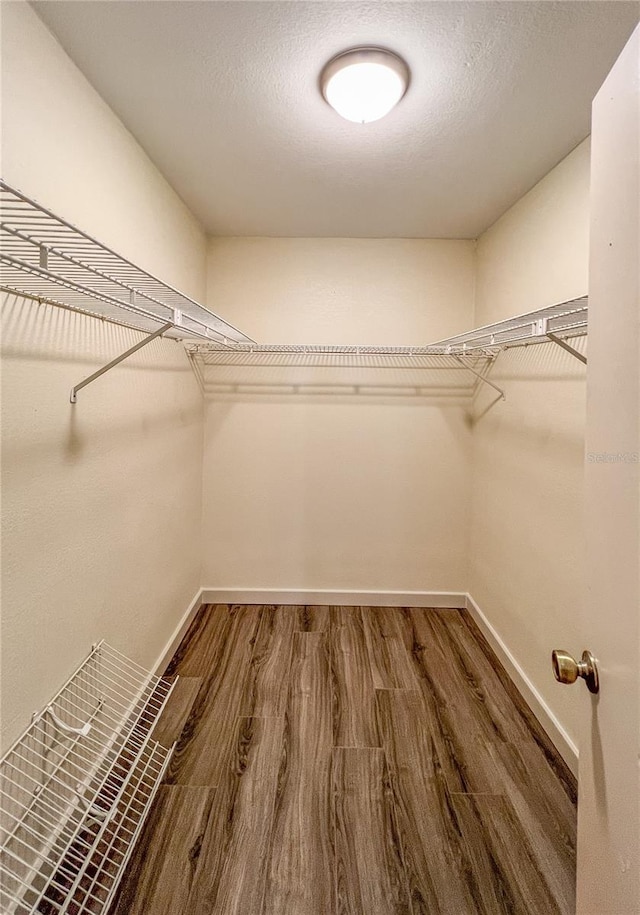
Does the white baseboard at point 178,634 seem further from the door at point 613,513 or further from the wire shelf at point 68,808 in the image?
A: the door at point 613,513

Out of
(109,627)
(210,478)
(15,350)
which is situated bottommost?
(109,627)

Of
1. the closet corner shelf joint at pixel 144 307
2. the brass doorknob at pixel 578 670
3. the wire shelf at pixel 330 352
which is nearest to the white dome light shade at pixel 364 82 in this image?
the closet corner shelf joint at pixel 144 307

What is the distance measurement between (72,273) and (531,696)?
2.33 meters

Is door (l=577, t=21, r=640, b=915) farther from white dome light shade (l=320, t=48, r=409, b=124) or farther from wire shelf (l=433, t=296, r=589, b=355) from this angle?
white dome light shade (l=320, t=48, r=409, b=124)

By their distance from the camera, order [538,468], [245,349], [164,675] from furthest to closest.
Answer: [245,349]
[164,675]
[538,468]

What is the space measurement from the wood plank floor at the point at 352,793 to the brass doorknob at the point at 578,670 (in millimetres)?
920

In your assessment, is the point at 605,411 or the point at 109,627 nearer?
the point at 605,411

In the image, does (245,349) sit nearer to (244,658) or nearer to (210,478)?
(210,478)

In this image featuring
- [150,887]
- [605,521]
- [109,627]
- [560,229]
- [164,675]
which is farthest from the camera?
[164,675]

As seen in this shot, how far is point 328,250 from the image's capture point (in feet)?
9.18

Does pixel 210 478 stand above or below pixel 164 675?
above

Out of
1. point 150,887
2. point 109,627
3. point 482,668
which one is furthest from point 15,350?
point 482,668

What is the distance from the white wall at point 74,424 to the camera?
1.10 meters

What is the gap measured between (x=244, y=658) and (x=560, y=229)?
8.10 feet
